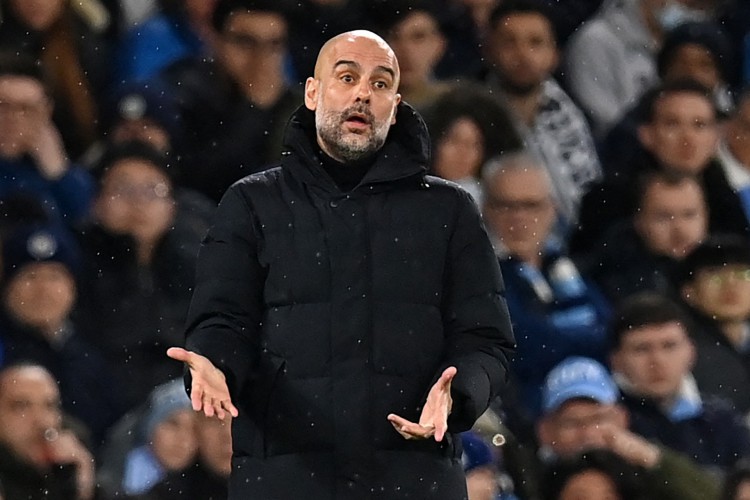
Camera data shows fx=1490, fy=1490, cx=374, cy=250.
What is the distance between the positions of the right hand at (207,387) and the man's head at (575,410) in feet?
6.69

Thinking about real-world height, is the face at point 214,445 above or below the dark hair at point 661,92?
below

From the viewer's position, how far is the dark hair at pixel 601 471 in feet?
12.8

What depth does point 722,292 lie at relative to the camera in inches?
166

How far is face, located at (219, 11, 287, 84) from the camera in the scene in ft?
13.3

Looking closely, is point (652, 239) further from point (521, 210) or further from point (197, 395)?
point (197, 395)

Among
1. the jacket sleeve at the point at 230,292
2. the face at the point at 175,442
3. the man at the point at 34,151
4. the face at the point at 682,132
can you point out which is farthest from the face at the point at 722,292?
the jacket sleeve at the point at 230,292

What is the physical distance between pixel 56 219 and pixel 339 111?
1791 millimetres

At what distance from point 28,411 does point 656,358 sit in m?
1.67

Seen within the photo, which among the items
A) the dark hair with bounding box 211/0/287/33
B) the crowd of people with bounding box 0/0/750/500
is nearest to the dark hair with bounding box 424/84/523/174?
the crowd of people with bounding box 0/0/750/500

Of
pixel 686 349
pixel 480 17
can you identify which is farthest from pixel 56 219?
pixel 686 349

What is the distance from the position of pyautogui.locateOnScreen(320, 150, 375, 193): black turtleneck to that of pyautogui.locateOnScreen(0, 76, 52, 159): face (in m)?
1.84

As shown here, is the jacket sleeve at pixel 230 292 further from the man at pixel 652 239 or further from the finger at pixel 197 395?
the man at pixel 652 239

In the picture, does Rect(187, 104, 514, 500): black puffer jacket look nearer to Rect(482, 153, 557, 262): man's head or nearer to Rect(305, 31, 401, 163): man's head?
Rect(305, 31, 401, 163): man's head

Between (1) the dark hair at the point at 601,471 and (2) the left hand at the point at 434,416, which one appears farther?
(1) the dark hair at the point at 601,471
